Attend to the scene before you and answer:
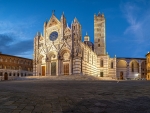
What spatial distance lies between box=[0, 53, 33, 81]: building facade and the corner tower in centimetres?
3087

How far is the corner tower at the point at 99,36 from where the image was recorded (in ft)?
182

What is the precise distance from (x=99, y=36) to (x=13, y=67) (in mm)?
37317

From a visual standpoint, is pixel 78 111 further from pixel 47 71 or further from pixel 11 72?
pixel 11 72

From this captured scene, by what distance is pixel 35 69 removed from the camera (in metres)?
42.1

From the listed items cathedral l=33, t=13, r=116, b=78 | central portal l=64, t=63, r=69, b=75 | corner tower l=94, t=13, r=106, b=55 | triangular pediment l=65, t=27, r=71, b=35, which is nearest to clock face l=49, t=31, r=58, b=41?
cathedral l=33, t=13, r=116, b=78

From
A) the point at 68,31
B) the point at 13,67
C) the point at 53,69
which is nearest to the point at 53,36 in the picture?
the point at 68,31

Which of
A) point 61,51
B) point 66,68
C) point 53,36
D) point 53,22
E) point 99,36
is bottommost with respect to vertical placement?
point 66,68

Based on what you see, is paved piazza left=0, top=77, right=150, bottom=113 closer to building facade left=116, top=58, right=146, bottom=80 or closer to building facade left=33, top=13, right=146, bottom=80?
building facade left=33, top=13, right=146, bottom=80

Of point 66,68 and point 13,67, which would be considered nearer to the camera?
point 66,68

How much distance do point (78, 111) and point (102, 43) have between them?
53.7m

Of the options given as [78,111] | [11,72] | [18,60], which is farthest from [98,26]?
[78,111]

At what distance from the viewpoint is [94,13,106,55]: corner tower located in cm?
5556

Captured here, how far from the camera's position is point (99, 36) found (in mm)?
56938

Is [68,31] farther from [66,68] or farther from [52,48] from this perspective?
[66,68]
